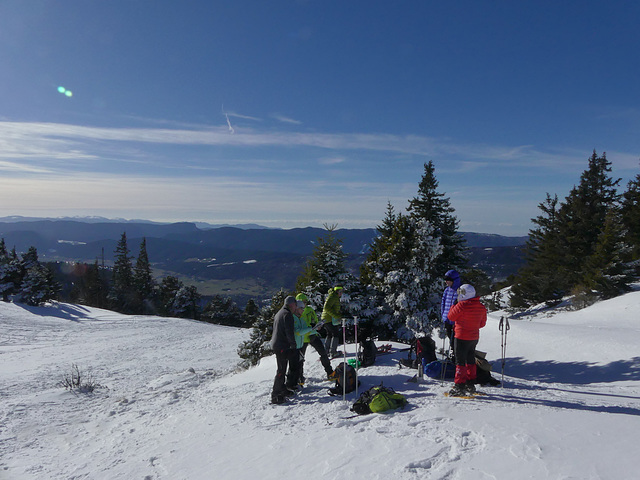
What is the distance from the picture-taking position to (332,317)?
10516mm

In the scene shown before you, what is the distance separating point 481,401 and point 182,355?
19.5 metres

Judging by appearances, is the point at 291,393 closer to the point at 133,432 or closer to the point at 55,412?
the point at 133,432

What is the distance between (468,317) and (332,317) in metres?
4.54

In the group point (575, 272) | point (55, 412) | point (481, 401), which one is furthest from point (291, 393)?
point (575, 272)

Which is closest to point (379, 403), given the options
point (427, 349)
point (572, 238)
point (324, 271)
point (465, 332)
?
point (465, 332)

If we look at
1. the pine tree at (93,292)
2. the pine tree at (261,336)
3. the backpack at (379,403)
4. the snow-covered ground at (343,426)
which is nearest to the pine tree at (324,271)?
the pine tree at (261,336)

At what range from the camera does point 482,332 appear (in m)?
16.7

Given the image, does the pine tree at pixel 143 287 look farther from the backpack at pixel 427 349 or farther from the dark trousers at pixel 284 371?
the backpack at pixel 427 349

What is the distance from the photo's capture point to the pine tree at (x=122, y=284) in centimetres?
6456

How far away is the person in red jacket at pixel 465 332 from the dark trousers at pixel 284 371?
3.36m

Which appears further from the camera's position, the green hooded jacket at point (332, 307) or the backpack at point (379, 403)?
the green hooded jacket at point (332, 307)

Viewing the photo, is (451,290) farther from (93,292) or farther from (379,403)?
(93,292)

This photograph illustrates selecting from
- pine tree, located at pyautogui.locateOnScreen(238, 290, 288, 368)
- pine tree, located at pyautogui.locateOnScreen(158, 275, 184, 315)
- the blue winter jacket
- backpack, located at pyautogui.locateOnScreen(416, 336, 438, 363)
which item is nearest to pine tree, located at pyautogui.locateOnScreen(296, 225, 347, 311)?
pine tree, located at pyautogui.locateOnScreen(238, 290, 288, 368)

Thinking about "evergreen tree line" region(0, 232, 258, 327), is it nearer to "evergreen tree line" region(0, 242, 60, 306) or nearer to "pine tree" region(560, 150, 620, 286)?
"evergreen tree line" region(0, 242, 60, 306)
